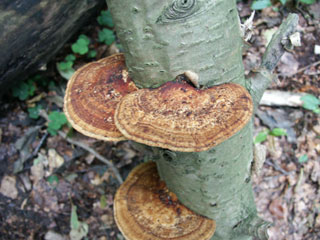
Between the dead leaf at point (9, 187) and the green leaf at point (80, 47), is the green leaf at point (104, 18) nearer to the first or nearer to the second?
the green leaf at point (80, 47)

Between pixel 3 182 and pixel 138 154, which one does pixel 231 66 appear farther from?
pixel 3 182

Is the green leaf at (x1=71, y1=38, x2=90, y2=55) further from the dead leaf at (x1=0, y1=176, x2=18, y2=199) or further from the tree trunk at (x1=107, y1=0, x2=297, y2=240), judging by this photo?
the tree trunk at (x1=107, y1=0, x2=297, y2=240)

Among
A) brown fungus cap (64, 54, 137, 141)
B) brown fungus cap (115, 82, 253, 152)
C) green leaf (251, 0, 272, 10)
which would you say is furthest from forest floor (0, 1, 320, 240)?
brown fungus cap (115, 82, 253, 152)

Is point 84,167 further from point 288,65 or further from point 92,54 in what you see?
point 288,65

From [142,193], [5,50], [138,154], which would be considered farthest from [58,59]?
[142,193]

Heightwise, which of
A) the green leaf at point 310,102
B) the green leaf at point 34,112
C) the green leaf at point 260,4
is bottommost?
the green leaf at point 310,102

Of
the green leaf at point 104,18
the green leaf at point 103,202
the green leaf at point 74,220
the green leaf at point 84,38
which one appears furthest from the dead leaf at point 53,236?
the green leaf at point 104,18
